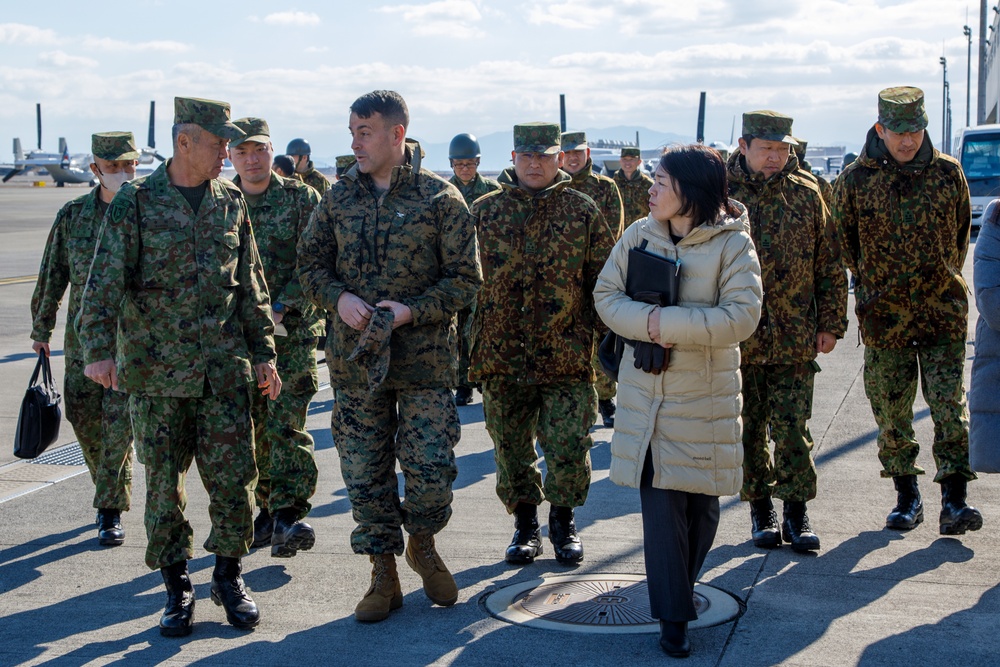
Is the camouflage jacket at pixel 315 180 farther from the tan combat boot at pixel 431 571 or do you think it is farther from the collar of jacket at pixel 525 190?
the tan combat boot at pixel 431 571

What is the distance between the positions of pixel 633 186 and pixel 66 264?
9.67 m

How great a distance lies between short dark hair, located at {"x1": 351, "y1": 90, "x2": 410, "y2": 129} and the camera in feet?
16.7

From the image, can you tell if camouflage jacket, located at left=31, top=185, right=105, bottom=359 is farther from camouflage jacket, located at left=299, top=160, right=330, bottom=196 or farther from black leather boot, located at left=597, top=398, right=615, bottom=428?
camouflage jacket, located at left=299, top=160, right=330, bottom=196

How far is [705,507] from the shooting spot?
4.69m

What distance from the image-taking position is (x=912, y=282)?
620 cm

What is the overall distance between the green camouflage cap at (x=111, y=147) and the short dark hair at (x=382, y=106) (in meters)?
1.90

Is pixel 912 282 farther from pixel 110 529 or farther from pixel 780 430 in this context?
pixel 110 529

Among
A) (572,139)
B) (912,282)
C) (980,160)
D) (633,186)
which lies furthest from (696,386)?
(980,160)

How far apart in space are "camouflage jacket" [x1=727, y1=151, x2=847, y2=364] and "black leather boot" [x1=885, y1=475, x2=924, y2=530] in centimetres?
97

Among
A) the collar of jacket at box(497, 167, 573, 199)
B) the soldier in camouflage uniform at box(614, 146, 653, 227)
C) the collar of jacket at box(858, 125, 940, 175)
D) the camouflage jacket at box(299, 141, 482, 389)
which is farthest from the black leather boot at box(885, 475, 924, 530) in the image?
the soldier in camouflage uniform at box(614, 146, 653, 227)

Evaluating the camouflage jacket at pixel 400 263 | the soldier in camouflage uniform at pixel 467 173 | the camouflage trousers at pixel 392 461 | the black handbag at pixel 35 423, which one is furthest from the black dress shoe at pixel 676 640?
the soldier in camouflage uniform at pixel 467 173

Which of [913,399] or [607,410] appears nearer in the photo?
[913,399]

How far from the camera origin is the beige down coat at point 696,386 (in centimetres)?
450

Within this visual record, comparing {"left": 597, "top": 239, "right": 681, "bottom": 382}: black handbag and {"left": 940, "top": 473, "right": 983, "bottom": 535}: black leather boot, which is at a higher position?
{"left": 597, "top": 239, "right": 681, "bottom": 382}: black handbag
